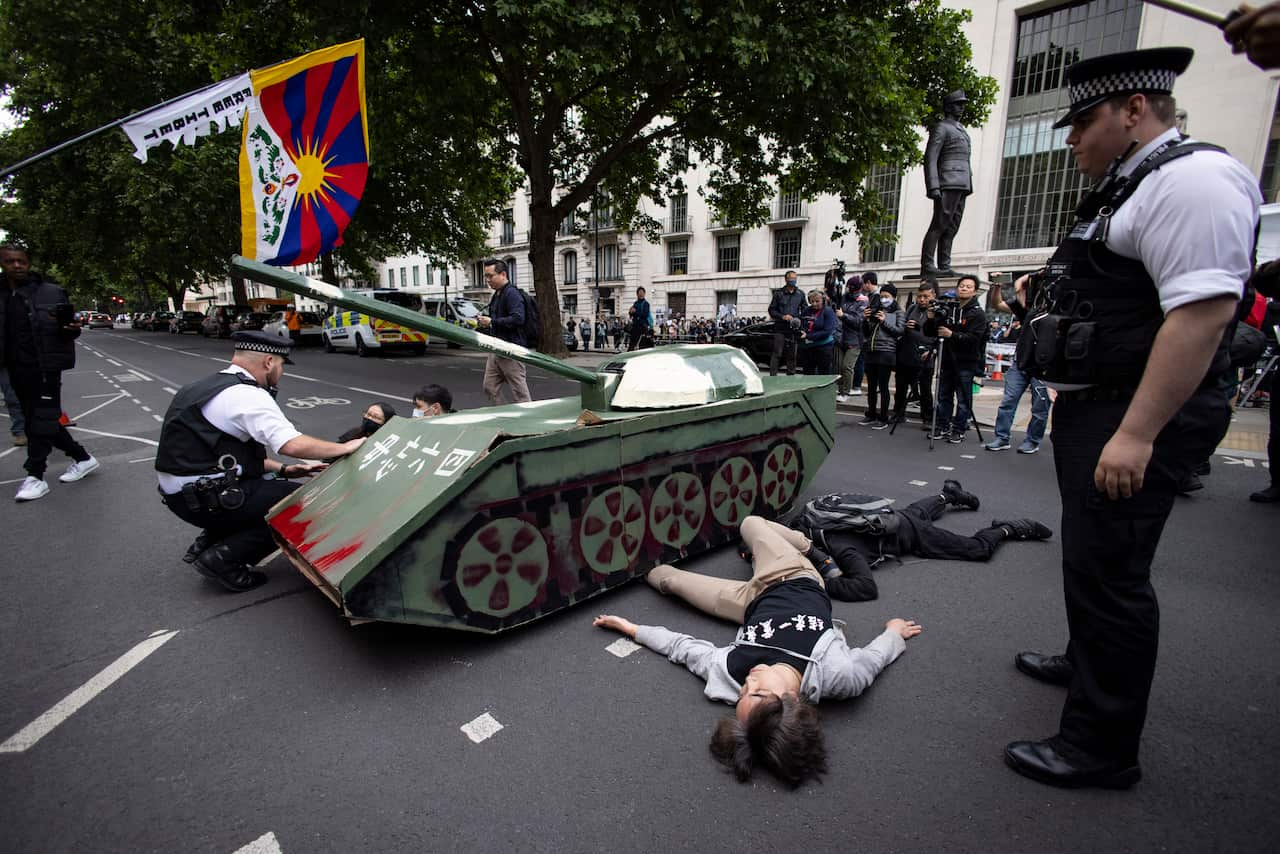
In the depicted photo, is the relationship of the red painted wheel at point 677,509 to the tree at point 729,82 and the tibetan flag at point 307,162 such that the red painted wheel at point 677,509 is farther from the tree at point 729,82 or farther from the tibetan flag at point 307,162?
the tree at point 729,82

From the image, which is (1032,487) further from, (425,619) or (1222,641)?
(425,619)

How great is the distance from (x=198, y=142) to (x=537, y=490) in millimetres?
20838

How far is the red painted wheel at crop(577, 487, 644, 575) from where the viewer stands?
3.07 metres

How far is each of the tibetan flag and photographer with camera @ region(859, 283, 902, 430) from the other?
18.8 ft

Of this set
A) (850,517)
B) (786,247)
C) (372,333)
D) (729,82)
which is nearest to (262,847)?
(850,517)

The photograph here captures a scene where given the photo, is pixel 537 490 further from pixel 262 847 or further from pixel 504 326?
pixel 504 326

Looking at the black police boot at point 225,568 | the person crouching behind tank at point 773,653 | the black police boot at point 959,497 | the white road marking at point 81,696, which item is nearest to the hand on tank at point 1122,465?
the person crouching behind tank at point 773,653

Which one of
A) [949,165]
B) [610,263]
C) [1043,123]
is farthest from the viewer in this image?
[610,263]

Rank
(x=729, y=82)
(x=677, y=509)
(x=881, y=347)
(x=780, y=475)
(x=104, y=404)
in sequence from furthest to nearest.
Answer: (x=729, y=82)
(x=104, y=404)
(x=881, y=347)
(x=780, y=475)
(x=677, y=509)

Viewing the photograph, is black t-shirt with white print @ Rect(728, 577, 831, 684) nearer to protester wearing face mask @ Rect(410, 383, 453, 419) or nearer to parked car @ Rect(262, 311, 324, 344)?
Result: protester wearing face mask @ Rect(410, 383, 453, 419)

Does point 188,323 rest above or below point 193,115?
below

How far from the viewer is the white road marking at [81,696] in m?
2.28

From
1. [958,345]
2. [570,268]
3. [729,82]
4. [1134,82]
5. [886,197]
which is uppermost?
[886,197]

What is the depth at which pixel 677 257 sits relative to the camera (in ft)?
106
